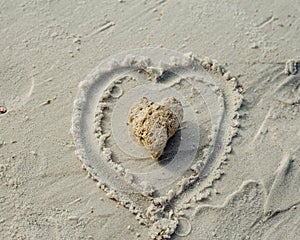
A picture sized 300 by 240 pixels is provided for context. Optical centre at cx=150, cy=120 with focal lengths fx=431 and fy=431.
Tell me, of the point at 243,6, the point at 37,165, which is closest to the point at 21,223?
the point at 37,165

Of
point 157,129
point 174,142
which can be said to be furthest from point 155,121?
point 174,142

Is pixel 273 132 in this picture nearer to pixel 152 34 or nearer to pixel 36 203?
pixel 152 34

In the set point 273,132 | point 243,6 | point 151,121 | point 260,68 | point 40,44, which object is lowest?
point 273,132

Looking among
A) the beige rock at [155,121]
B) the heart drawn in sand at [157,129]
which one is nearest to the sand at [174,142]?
the heart drawn in sand at [157,129]

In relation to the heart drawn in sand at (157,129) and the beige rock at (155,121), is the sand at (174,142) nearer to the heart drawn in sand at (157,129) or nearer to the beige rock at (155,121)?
the heart drawn in sand at (157,129)

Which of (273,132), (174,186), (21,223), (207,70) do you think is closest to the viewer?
(21,223)

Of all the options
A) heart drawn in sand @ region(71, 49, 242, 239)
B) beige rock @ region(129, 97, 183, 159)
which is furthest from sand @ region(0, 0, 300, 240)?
beige rock @ region(129, 97, 183, 159)
